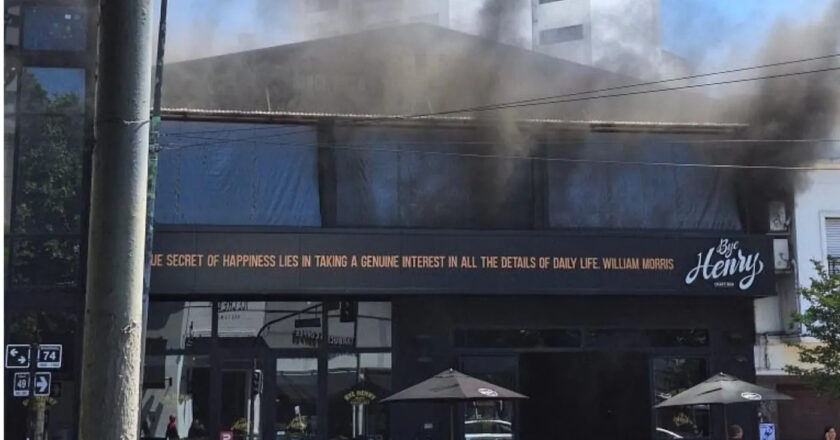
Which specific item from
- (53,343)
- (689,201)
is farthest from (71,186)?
(689,201)

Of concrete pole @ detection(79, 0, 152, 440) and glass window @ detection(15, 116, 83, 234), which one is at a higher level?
glass window @ detection(15, 116, 83, 234)

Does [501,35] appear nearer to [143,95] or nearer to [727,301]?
[727,301]

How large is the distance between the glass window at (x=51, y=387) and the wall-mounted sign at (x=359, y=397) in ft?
12.7

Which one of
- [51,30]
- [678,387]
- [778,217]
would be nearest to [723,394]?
[678,387]

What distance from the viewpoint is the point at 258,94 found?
575 inches

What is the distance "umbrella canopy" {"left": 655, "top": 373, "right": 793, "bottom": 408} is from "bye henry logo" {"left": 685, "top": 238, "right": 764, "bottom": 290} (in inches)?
146

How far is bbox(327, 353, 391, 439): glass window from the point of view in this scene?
13.6 meters

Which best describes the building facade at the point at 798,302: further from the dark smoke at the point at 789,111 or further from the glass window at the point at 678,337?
the glass window at the point at 678,337

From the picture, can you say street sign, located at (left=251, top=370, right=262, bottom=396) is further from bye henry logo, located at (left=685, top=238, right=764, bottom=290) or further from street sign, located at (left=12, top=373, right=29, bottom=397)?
bye henry logo, located at (left=685, top=238, right=764, bottom=290)

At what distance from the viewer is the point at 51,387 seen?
12.7 m

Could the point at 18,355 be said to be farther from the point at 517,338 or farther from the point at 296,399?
the point at 517,338

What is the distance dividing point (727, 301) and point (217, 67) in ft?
29.1

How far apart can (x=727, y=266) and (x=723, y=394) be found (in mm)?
4461

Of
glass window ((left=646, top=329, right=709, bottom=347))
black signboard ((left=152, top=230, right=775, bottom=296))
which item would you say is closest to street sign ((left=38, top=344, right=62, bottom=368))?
black signboard ((left=152, top=230, right=775, bottom=296))
